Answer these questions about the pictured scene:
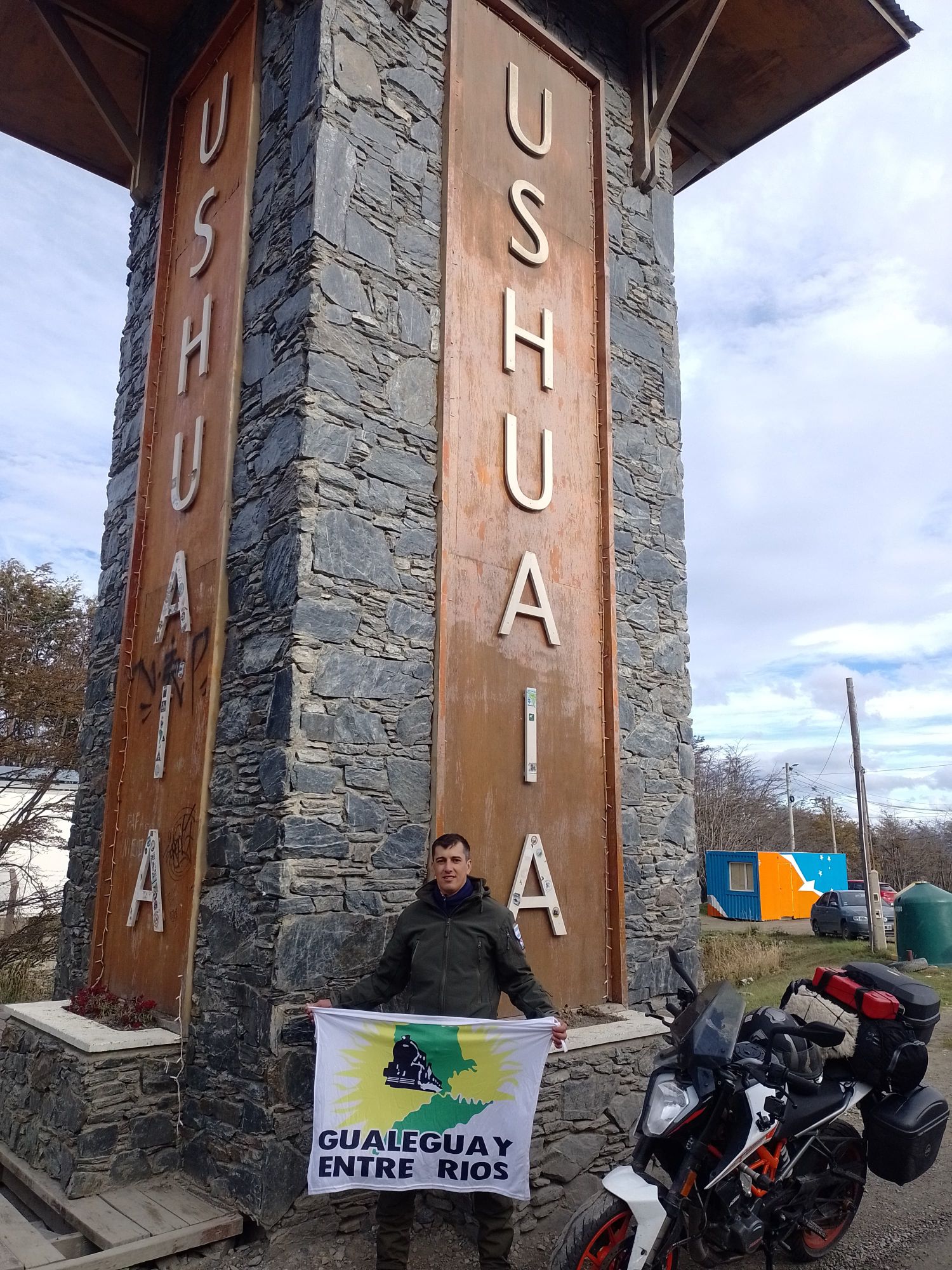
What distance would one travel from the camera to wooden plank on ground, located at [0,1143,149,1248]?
4160mm

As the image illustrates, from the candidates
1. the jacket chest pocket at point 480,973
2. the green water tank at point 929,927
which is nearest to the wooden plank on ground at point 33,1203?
the jacket chest pocket at point 480,973

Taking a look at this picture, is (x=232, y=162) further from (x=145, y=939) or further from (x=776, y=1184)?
(x=776, y=1184)

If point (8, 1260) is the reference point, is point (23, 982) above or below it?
above

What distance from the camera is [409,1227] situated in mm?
3916

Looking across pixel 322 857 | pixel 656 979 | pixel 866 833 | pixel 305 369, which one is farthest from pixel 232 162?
pixel 866 833

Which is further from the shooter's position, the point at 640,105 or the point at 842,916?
the point at 842,916

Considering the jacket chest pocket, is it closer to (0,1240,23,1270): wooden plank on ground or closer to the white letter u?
(0,1240,23,1270): wooden plank on ground

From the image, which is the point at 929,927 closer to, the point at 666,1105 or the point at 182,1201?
the point at 666,1105

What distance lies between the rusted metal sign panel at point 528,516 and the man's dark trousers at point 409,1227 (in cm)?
190

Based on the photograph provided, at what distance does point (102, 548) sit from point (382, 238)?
3579mm

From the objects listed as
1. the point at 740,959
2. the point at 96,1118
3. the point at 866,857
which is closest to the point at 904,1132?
the point at 96,1118

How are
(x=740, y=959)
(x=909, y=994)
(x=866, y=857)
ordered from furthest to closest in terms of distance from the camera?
(x=866, y=857), (x=740, y=959), (x=909, y=994)

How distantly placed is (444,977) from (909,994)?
80.2 inches

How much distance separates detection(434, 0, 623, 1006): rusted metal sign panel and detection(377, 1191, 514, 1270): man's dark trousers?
190 cm
